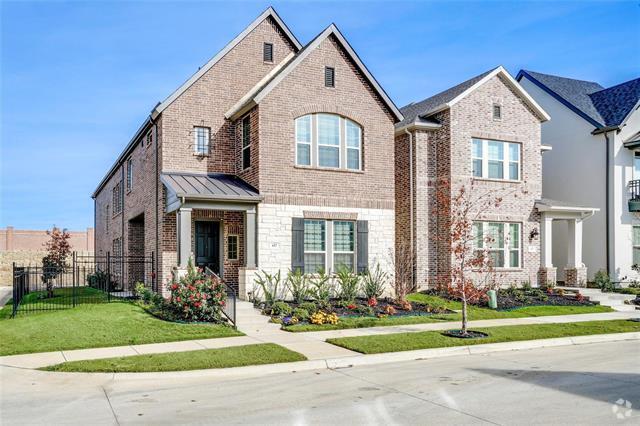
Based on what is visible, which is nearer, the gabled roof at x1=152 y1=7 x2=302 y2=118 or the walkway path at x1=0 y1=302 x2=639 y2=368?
the walkway path at x1=0 y1=302 x2=639 y2=368

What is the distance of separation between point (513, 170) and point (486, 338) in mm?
12306

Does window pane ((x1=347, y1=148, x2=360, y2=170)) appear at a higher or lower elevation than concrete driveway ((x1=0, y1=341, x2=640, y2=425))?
higher

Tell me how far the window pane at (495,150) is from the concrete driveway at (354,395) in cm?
1343

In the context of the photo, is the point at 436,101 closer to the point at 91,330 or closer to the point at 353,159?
the point at 353,159

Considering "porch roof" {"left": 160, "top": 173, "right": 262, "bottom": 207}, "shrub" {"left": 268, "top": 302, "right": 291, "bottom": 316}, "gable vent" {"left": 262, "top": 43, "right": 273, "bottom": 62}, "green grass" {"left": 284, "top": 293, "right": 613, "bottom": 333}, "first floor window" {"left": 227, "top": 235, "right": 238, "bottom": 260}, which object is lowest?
"green grass" {"left": 284, "top": 293, "right": 613, "bottom": 333}

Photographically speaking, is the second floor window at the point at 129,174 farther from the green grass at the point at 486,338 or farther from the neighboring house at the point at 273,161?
the green grass at the point at 486,338

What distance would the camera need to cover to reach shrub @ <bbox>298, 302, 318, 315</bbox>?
17.1m

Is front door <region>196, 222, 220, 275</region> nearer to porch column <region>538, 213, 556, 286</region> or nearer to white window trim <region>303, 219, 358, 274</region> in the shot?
white window trim <region>303, 219, 358, 274</region>

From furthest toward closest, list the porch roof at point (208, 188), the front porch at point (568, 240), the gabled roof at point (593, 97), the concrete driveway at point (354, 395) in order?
the gabled roof at point (593, 97), the front porch at point (568, 240), the porch roof at point (208, 188), the concrete driveway at point (354, 395)

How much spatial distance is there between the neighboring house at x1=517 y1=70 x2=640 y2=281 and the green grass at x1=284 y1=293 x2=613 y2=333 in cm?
697

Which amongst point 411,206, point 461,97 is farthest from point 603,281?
point 461,97

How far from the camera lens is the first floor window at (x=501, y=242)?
23.5 meters

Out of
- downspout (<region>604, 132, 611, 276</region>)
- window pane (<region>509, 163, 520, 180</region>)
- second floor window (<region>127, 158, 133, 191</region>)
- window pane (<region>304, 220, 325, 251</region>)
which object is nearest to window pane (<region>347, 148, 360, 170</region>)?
window pane (<region>304, 220, 325, 251</region>)

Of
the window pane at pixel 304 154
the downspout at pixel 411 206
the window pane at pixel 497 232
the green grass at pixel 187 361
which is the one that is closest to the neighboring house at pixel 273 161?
the window pane at pixel 304 154
